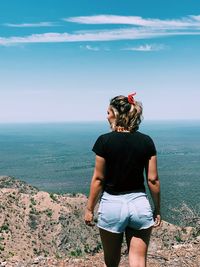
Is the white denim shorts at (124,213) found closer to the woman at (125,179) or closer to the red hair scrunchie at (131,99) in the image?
the woman at (125,179)

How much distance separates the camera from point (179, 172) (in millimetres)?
162875

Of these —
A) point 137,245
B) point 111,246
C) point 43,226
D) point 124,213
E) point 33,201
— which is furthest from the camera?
point 33,201

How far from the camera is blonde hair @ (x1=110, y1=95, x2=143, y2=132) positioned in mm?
4277

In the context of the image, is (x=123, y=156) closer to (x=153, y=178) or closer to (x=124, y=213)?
(x=153, y=178)

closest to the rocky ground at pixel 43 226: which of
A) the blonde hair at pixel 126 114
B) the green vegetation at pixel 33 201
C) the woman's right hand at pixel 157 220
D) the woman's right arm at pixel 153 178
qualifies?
the green vegetation at pixel 33 201

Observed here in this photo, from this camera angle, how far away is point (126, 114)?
14.1 feet

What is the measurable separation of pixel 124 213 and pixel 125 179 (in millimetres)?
350

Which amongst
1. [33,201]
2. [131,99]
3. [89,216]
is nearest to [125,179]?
[89,216]

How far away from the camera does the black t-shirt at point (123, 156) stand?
4.18m

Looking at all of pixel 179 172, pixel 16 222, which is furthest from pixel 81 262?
pixel 179 172

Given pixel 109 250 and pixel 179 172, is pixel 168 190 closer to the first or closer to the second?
pixel 179 172

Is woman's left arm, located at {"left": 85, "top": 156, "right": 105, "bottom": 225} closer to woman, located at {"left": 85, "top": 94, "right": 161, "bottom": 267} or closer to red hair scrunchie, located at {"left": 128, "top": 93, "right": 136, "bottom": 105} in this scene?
woman, located at {"left": 85, "top": 94, "right": 161, "bottom": 267}

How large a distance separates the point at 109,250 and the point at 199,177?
149 meters

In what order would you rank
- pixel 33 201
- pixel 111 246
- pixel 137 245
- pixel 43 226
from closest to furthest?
1. pixel 137 245
2. pixel 111 246
3. pixel 43 226
4. pixel 33 201
